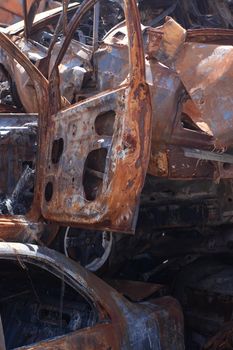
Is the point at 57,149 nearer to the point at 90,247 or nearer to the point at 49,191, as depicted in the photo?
the point at 49,191

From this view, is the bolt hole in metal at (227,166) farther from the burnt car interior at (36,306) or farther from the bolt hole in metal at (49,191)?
the burnt car interior at (36,306)

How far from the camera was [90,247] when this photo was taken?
432 cm

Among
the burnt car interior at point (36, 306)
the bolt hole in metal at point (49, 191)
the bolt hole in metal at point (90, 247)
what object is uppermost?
the bolt hole in metal at point (49, 191)

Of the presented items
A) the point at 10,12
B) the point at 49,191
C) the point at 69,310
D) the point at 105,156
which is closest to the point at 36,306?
the point at 69,310

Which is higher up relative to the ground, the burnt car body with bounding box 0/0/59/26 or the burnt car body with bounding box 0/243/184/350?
the burnt car body with bounding box 0/0/59/26

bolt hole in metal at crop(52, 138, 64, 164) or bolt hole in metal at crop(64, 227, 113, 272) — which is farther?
bolt hole in metal at crop(64, 227, 113, 272)

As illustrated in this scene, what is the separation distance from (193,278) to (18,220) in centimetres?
141

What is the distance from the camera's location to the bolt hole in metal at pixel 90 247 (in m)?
4.23

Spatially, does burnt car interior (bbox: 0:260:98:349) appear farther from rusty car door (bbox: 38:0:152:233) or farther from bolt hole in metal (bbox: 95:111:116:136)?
bolt hole in metal (bbox: 95:111:116:136)

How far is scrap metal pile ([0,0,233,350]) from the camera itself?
3.04m

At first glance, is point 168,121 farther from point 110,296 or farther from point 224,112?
point 110,296

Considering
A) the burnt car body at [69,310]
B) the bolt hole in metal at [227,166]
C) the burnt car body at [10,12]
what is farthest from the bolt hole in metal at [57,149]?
the burnt car body at [10,12]

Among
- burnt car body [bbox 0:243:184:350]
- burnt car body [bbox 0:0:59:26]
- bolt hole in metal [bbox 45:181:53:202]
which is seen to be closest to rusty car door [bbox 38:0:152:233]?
bolt hole in metal [bbox 45:181:53:202]

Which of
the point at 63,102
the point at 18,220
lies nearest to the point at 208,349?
the point at 18,220
